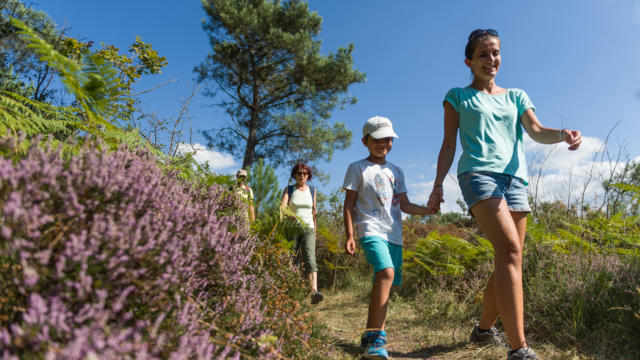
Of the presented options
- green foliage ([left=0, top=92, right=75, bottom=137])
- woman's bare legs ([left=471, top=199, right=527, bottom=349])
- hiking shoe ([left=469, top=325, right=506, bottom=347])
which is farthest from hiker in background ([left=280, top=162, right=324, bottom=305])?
green foliage ([left=0, top=92, right=75, bottom=137])

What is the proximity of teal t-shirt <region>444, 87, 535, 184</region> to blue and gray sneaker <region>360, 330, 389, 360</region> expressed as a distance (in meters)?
1.35

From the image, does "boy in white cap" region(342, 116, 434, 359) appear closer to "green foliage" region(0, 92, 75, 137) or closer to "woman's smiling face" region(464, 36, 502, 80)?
"woman's smiling face" region(464, 36, 502, 80)

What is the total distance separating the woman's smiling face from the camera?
249 cm

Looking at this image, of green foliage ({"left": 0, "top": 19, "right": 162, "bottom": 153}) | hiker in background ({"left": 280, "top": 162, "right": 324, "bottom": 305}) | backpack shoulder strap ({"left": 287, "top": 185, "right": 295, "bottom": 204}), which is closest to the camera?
green foliage ({"left": 0, "top": 19, "right": 162, "bottom": 153})

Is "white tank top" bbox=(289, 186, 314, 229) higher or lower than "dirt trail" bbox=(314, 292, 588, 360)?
higher

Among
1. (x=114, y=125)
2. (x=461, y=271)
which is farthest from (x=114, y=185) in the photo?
(x=461, y=271)

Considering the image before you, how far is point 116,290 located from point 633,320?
10.7ft

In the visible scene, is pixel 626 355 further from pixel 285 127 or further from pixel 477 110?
pixel 285 127

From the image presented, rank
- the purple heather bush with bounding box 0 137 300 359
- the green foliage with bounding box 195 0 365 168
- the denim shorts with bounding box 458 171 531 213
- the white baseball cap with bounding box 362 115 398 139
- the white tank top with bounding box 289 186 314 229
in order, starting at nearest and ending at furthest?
the purple heather bush with bounding box 0 137 300 359
the denim shorts with bounding box 458 171 531 213
the white baseball cap with bounding box 362 115 398 139
the white tank top with bounding box 289 186 314 229
the green foliage with bounding box 195 0 365 168

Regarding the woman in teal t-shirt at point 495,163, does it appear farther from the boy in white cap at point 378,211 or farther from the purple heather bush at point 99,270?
the purple heather bush at point 99,270

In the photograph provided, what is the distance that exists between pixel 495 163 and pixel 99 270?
2.30 metres

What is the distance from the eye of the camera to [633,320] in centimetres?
244

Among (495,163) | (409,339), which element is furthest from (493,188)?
(409,339)

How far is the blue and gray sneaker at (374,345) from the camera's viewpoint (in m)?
2.39
